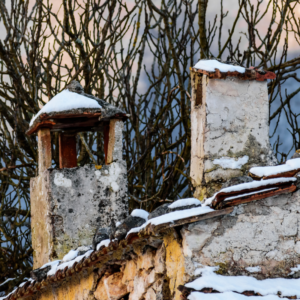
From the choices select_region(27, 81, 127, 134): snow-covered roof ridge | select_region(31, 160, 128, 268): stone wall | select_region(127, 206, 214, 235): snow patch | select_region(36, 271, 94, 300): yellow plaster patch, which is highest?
select_region(27, 81, 127, 134): snow-covered roof ridge

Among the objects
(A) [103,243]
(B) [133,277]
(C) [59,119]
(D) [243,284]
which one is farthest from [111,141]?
(D) [243,284]

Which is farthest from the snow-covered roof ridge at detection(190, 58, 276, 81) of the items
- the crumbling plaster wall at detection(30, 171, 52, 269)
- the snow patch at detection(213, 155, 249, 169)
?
the crumbling plaster wall at detection(30, 171, 52, 269)

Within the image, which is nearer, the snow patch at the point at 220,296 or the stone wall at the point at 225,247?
the snow patch at the point at 220,296

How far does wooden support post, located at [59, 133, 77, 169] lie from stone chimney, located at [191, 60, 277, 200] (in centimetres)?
200

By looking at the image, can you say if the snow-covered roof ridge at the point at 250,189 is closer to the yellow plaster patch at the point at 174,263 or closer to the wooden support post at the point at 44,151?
the yellow plaster patch at the point at 174,263

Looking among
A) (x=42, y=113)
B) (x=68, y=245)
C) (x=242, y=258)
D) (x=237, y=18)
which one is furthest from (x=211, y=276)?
(x=237, y=18)

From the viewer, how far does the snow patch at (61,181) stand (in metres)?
5.59

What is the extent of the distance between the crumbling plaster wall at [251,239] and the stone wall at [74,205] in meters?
2.68

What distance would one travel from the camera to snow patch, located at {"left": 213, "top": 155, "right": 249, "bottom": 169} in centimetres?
471

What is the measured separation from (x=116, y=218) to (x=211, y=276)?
2840mm

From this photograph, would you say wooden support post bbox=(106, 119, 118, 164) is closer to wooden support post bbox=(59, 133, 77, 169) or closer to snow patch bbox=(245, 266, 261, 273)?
wooden support post bbox=(59, 133, 77, 169)

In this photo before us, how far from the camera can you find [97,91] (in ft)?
32.4

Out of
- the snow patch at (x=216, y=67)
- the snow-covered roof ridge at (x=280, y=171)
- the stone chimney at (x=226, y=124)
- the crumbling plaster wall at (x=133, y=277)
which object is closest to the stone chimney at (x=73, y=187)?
the crumbling plaster wall at (x=133, y=277)

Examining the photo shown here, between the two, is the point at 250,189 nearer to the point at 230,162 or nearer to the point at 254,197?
the point at 254,197
